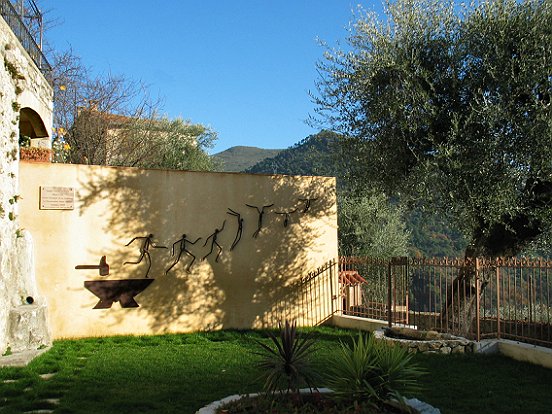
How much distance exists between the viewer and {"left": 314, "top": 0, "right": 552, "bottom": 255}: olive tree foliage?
31.1 feet

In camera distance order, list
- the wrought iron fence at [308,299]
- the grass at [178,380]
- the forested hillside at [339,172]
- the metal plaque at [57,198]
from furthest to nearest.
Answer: the wrought iron fence at [308,299] < the forested hillside at [339,172] < the metal plaque at [57,198] < the grass at [178,380]

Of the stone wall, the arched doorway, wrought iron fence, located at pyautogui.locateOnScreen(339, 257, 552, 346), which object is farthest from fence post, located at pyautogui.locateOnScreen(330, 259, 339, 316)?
the arched doorway

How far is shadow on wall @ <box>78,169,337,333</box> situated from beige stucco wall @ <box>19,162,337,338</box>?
2 centimetres

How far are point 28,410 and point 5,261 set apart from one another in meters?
3.65

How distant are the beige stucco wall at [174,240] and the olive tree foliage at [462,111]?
94.8 inches

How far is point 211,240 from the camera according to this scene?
38.8ft

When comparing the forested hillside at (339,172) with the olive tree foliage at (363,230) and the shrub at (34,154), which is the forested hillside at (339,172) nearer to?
the olive tree foliage at (363,230)

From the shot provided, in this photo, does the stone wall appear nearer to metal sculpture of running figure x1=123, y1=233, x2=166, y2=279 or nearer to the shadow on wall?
the shadow on wall

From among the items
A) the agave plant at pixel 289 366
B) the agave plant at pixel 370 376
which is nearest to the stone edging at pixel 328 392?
the agave plant at pixel 370 376

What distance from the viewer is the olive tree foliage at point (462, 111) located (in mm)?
9492

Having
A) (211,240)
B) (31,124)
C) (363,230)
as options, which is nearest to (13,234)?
(31,124)

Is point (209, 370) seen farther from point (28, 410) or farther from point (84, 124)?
point (84, 124)

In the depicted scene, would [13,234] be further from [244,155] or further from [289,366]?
[244,155]

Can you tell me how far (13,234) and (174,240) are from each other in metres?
3.15
